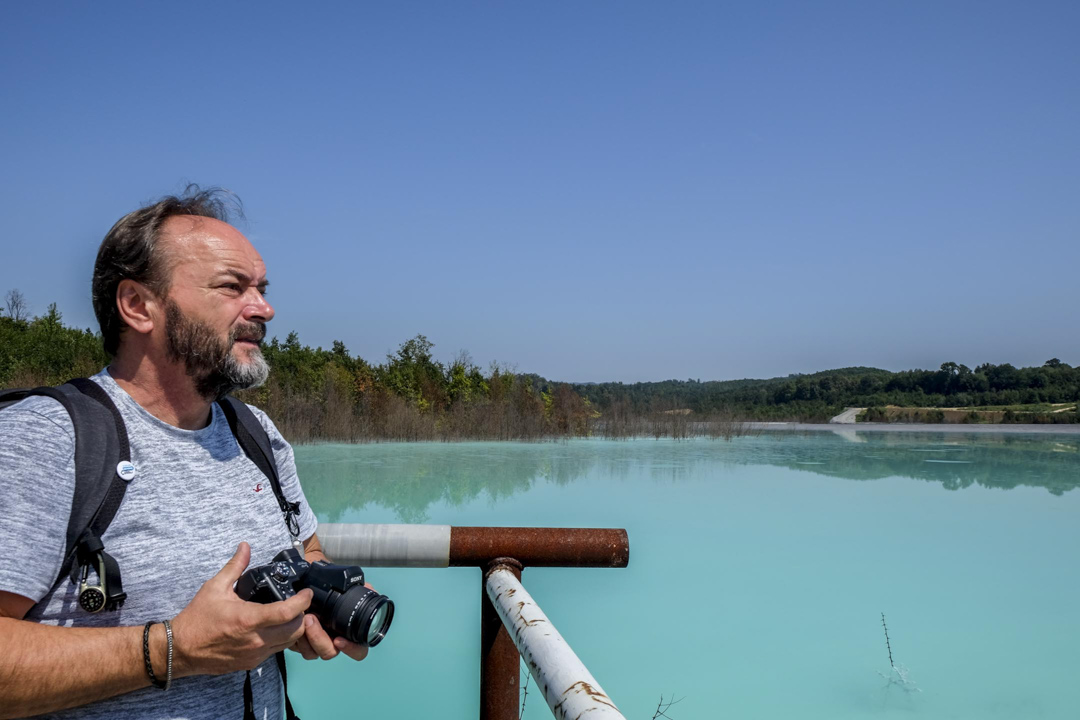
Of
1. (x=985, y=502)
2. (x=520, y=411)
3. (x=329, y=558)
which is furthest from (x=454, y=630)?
(x=520, y=411)

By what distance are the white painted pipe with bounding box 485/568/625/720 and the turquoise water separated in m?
0.98

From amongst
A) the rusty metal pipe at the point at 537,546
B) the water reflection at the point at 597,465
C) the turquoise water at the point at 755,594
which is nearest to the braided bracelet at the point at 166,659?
the rusty metal pipe at the point at 537,546

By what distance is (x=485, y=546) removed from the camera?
3.73 feet

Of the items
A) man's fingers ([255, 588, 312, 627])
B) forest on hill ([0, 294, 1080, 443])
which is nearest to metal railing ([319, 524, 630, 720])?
man's fingers ([255, 588, 312, 627])

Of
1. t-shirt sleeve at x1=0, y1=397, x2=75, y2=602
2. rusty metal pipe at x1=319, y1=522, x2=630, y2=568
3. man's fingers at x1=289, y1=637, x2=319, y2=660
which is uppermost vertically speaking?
t-shirt sleeve at x1=0, y1=397, x2=75, y2=602

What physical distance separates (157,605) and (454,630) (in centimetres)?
423

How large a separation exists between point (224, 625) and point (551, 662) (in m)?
0.35

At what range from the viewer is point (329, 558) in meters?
1.20

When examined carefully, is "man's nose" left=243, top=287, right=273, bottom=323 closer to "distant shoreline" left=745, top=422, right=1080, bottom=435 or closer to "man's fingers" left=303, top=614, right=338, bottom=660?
"man's fingers" left=303, top=614, right=338, bottom=660

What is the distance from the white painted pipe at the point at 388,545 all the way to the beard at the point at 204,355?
29cm

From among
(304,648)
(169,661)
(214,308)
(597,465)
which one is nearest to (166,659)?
(169,661)

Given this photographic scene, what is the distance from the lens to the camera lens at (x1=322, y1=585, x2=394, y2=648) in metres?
0.92

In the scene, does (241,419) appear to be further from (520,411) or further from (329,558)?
(520,411)

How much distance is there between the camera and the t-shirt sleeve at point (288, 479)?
1177mm
